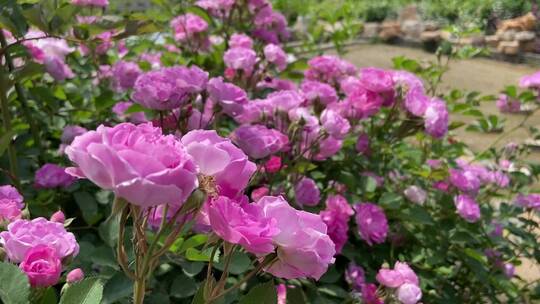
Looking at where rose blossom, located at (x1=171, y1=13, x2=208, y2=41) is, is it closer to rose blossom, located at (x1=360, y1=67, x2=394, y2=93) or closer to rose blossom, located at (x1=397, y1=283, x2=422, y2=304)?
rose blossom, located at (x1=360, y1=67, x2=394, y2=93)

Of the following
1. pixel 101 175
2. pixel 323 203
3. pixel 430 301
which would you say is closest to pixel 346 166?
pixel 323 203

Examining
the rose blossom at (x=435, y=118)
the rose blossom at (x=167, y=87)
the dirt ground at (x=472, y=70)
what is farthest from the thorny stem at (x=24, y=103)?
the dirt ground at (x=472, y=70)

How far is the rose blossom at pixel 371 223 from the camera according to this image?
55.0 inches

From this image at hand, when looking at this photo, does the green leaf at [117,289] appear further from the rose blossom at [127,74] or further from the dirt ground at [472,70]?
the dirt ground at [472,70]

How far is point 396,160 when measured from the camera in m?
1.99

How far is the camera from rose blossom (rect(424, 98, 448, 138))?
4.67 feet

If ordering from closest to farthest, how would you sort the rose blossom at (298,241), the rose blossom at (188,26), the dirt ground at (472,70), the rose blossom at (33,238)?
1. the rose blossom at (298,241)
2. the rose blossom at (33,238)
3. the rose blossom at (188,26)
4. the dirt ground at (472,70)

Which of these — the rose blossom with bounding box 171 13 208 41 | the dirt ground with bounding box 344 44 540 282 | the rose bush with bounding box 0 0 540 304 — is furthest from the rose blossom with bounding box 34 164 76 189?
the dirt ground with bounding box 344 44 540 282

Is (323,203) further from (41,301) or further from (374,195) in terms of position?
(41,301)

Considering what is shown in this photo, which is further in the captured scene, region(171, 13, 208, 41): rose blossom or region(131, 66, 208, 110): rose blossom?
region(171, 13, 208, 41): rose blossom

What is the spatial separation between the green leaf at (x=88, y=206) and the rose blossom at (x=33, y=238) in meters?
0.61

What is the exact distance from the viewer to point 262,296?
60 centimetres

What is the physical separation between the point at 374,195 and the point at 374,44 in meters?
8.11

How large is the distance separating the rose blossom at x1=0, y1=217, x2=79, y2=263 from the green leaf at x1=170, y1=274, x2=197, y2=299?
1.47ft
